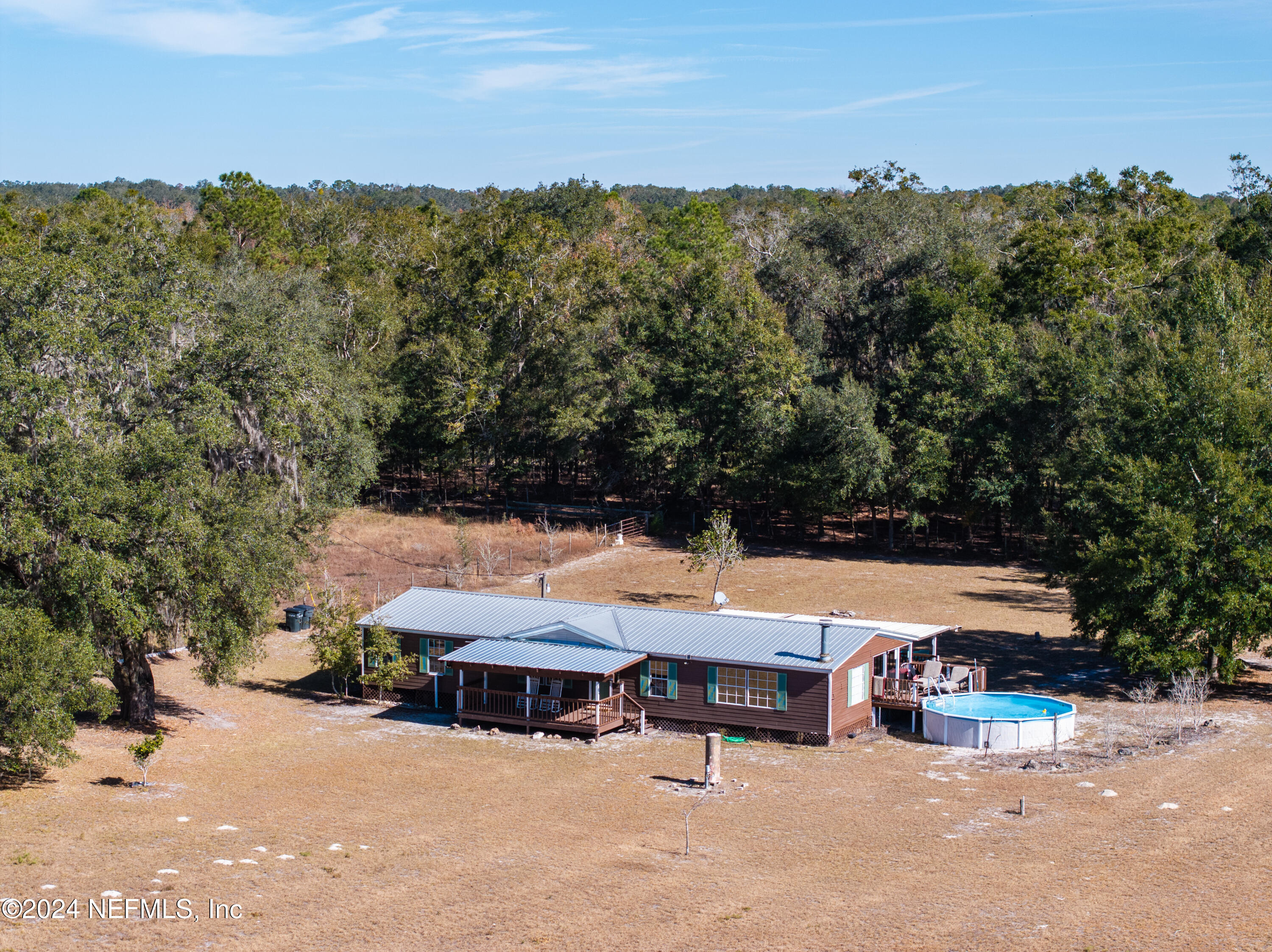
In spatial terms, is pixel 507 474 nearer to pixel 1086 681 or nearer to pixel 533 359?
pixel 533 359

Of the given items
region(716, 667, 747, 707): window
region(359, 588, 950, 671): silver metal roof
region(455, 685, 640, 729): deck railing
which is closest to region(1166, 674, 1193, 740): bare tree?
region(359, 588, 950, 671): silver metal roof

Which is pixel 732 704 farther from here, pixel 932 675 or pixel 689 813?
pixel 689 813

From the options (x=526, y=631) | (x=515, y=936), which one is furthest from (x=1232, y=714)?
(x=515, y=936)

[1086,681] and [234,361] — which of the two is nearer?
[234,361]

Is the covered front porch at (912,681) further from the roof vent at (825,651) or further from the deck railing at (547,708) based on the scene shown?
the deck railing at (547,708)

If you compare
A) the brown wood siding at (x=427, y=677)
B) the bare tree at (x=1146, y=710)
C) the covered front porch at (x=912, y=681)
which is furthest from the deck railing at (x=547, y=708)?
the bare tree at (x=1146, y=710)

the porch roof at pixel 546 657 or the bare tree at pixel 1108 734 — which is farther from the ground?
the porch roof at pixel 546 657
